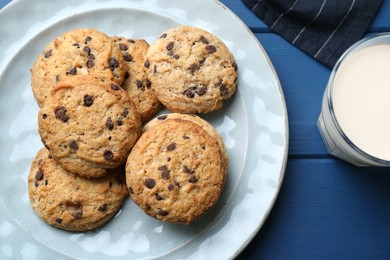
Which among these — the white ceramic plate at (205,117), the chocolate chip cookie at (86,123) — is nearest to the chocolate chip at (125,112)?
the chocolate chip cookie at (86,123)

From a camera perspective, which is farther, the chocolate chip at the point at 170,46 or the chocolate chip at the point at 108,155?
the chocolate chip at the point at 170,46

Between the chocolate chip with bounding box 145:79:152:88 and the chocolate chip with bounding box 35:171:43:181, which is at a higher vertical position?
the chocolate chip with bounding box 145:79:152:88

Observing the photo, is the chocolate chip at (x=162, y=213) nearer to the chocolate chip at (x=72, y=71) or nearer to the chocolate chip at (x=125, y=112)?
the chocolate chip at (x=125, y=112)

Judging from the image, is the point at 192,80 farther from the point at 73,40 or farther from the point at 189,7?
the point at 73,40

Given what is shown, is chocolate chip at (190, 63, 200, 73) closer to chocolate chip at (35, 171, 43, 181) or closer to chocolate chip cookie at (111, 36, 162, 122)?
chocolate chip cookie at (111, 36, 162, 122)

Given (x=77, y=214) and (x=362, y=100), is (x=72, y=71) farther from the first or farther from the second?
(x=362, y=100)

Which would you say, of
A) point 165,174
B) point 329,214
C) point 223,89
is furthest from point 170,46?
point 329,214

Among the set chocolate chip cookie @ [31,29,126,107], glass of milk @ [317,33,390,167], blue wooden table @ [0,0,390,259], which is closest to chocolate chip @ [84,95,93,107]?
chocolate chip cookie @ [31,29,126,107]
